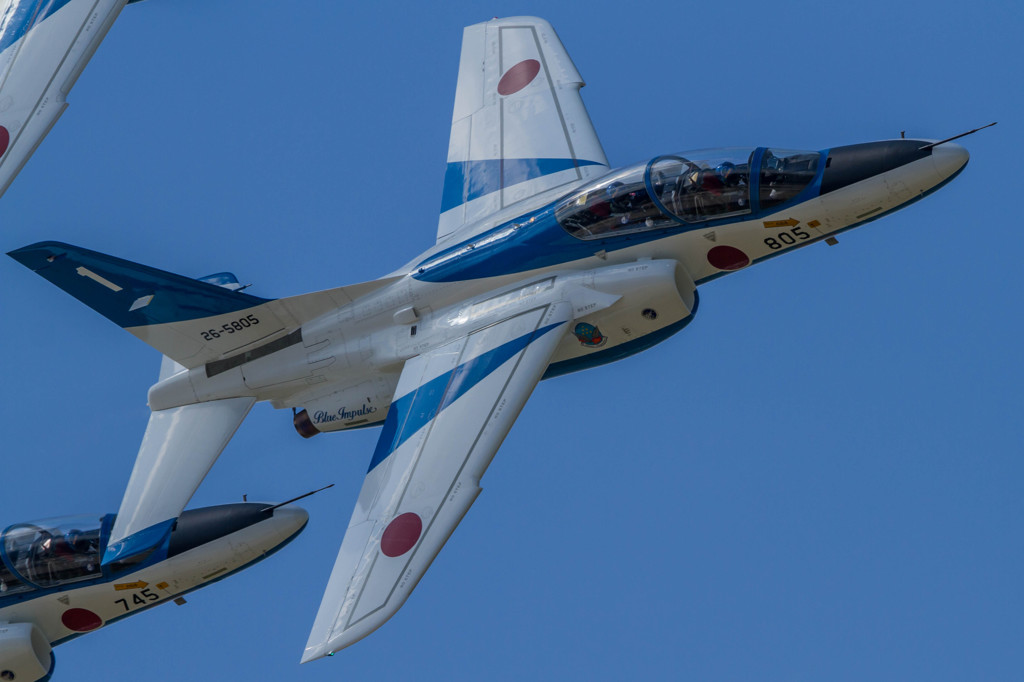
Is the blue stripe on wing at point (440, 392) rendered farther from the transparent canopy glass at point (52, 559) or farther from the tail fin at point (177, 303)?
the transparent canopy glass at point (52, 559)

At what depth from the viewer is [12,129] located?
24969mm

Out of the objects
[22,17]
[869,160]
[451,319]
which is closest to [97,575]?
[451,319]

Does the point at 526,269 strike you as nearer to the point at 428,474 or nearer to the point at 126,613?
the point at 428,474

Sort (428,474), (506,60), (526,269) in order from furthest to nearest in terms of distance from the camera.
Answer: (506,60)
(526,269)
(428,474)

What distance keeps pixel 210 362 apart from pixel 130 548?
2.98 m

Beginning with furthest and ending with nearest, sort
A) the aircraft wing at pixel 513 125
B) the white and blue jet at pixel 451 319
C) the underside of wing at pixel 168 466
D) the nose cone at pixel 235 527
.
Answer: the aircraft wing at pixel 513 125 → the nose cone at pixel 235 527 → the underside of wing at pixel 168 466 → the white and blue jet at pixel 451 319

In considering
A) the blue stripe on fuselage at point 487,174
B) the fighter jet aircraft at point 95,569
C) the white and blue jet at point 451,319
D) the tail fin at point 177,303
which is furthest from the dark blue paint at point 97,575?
the blue stripe on fuselage at point 487,174

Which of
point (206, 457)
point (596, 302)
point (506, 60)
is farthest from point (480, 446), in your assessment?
point (506, 60)

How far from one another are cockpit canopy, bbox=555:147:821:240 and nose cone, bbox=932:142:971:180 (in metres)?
1.49

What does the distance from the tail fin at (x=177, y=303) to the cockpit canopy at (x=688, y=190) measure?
9.88ft

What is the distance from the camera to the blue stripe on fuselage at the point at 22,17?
86.8 feet

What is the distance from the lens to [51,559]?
78.5ft

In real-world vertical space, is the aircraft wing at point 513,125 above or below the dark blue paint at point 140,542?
above

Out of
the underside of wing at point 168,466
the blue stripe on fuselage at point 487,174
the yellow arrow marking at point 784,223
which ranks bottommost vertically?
the underside of wing at point 168,466
